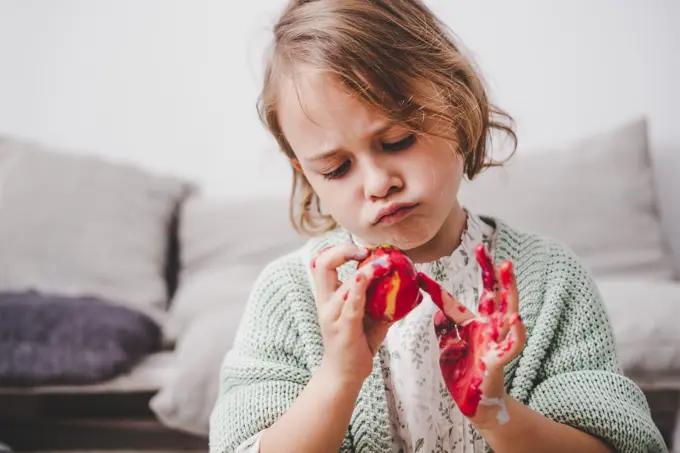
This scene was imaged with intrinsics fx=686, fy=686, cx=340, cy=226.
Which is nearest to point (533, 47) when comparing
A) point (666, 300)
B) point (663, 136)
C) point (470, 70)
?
point (663, 136)

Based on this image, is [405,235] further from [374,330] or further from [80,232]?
[80,232]

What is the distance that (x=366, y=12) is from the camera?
742 mm

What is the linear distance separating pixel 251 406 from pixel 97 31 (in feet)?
5.98

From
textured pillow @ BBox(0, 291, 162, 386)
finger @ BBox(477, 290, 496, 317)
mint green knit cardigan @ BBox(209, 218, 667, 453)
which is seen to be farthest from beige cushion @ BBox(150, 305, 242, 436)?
finger @ BBox(477, 290, 496, 317)

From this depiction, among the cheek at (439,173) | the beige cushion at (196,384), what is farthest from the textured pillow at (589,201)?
the cheek at (439,173)

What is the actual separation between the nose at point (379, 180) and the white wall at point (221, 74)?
1.26 m

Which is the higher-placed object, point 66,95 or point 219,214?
point 66,95

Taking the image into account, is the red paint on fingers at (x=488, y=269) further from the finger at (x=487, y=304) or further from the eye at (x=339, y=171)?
the eye at (x=339, y=171)

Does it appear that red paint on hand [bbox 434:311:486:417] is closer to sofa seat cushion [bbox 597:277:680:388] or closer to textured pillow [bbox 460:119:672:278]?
sofa seat cushion [bbox 597:277:680:388]

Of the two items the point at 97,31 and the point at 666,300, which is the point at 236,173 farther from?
the point at 666,300

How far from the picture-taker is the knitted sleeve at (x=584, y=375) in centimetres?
72

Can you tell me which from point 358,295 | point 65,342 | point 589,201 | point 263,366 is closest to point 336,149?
point 358,295

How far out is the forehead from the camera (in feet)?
2.24

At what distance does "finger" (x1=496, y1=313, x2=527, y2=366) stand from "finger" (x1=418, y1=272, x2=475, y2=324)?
49 millimetres
